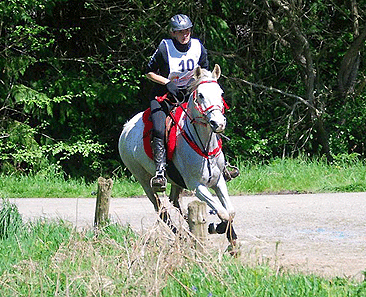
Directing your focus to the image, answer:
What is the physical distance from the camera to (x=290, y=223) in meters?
10.4

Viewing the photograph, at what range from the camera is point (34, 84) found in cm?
1997

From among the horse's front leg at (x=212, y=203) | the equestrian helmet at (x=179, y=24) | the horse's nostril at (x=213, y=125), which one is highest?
the equestrian helmet at (x=179, y=24)

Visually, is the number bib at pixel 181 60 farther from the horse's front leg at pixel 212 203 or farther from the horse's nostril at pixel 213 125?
the horse's front leg at pixel 212 203

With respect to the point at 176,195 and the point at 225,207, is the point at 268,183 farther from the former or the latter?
the point at 225,207

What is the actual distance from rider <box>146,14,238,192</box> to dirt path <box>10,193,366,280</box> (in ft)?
2.89

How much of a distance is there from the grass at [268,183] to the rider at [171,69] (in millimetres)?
5763

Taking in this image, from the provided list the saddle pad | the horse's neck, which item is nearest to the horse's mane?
the horse's neck

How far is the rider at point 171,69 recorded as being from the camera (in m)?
8.64

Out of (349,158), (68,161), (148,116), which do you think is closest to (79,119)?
(68,161)

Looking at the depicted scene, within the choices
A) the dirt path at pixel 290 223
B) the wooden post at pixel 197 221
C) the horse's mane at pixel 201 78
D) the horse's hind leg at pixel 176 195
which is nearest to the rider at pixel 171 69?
the horse's mane at pixel 201 78

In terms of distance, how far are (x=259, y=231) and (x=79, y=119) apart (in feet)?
38.2

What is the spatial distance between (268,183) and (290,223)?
433 centimetres

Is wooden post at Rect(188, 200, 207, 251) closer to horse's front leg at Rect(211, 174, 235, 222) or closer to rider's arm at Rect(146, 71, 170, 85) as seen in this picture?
horse's front leg at Rect(211, 174, 235, 222)

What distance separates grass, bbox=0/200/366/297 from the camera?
572 centimetres
